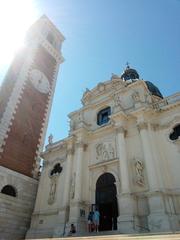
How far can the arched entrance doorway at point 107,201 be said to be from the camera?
43.0ft

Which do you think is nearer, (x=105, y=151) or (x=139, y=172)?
(x=139, y=172)

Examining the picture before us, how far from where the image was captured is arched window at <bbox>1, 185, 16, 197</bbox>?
51.8ft

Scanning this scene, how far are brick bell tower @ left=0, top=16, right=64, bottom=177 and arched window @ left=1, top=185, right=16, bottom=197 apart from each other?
1390mm

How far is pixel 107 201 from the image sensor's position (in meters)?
13.8

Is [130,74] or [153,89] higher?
[130,74]

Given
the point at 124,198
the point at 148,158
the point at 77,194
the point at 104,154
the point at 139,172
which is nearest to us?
the point at 124,198

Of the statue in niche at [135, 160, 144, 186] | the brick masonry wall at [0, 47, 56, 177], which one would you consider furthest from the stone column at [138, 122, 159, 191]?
the brick masonry wall at [0, 47, 56, 177]

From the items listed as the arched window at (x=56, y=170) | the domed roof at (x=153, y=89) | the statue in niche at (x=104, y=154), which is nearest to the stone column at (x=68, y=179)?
the arched window at (x=56, y=170)

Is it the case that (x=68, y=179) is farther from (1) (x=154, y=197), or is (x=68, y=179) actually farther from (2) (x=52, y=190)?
(1) (x=154, y=197)

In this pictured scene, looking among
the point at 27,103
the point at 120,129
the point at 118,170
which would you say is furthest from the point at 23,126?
the point at 118,170

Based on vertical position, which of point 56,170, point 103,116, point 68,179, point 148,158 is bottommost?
point 68,179

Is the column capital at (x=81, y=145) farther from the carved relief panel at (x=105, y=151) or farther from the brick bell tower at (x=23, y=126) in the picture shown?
the brick bell tower at (x=23, y=126)

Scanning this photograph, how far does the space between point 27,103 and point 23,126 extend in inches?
101

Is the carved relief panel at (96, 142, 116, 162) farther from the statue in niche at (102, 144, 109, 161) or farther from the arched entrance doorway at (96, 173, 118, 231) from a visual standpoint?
the arched entrance doorway at (96, 173, 118, 231)
